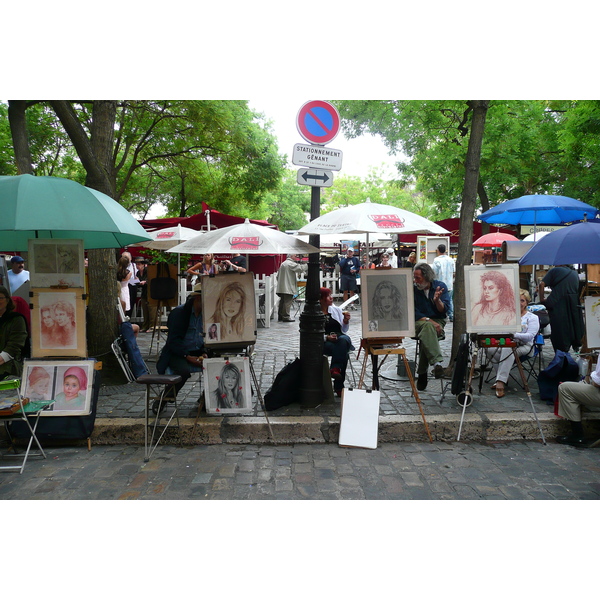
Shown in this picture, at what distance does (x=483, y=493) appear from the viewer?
4082 millimetres

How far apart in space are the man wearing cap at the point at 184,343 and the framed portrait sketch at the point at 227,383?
A: 11.2 inches

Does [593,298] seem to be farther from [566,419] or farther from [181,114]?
[181,114]

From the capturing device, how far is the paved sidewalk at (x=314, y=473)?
4082mm

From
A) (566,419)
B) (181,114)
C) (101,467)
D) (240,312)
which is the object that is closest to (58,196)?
(240,312)

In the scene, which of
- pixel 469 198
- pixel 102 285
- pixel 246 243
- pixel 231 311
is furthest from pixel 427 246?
pixel 246 243

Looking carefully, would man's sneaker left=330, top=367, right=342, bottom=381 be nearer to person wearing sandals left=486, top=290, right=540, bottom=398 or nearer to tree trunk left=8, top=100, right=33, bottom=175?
person wearing sandals left=486, top=290, right=540, bottom=398

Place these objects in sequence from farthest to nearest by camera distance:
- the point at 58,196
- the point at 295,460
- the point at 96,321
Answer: the point at 96,321 → the point at 295,460 → the point at 58,196

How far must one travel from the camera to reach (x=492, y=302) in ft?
18.4

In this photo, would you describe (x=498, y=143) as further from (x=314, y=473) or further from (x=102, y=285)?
(x=314, y=473)

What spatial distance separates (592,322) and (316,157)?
3.44 meters

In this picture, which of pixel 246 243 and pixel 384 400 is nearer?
pixel 246 243

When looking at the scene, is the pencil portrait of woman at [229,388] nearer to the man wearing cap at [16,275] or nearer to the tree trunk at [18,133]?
the man wearing cap at [16,275]

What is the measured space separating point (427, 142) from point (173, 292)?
11412mm

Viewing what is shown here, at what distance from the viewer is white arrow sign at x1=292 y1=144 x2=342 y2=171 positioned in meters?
5.46
